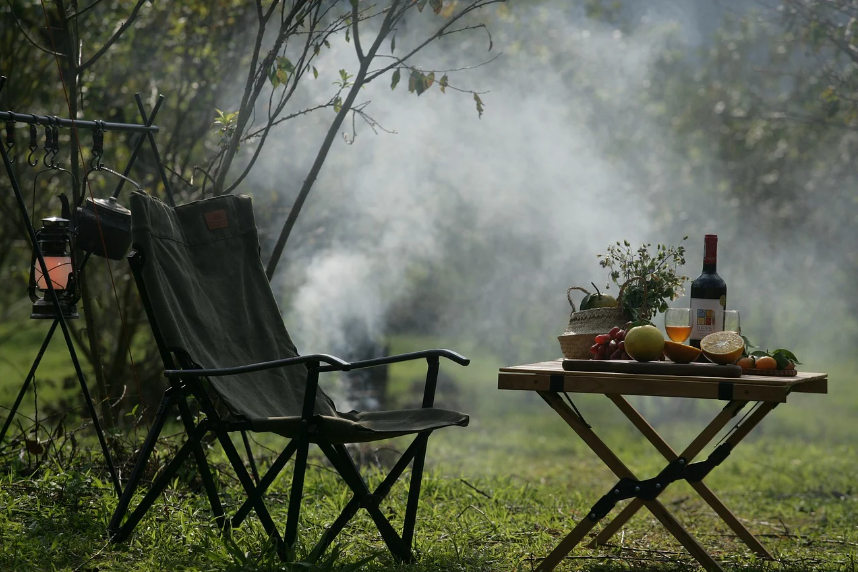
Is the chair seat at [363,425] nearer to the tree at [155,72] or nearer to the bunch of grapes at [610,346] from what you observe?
the bunch of grapes at [610,346]

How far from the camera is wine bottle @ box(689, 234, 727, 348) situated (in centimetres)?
273

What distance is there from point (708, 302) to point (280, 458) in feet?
4.31

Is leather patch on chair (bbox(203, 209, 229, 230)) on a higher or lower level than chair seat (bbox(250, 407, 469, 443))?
higher

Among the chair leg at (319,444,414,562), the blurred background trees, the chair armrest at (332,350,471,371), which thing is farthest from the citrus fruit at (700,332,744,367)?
the blurred background trees

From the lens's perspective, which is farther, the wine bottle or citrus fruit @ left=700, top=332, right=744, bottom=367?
the wine bottle

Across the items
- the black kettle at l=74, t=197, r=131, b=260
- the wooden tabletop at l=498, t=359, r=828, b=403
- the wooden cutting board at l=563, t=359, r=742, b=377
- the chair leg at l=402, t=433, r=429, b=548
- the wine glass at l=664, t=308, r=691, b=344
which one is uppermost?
the black kettle at l=74, t=197, r=131, b=260

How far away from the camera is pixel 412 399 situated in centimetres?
745

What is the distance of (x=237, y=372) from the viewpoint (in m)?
2.40

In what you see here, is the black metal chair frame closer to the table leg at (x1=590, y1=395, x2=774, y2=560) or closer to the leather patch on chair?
the leather patch on chair

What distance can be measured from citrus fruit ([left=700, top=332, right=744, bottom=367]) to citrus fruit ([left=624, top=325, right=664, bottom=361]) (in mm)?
127

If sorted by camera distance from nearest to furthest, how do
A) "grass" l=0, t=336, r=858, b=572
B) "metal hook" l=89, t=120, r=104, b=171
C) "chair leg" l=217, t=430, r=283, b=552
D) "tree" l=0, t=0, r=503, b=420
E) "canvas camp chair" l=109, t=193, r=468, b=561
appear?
"canvas camp chair" l=109, t=193, r=468, b=561
"chair leg" l=217, t=430, r=283, b=552
"grass" l=0, t=336, r=858, b=572
"metal hook" l=89, t=120, r=104, b=171
"tree" l=0, t=0, r=503, b=420

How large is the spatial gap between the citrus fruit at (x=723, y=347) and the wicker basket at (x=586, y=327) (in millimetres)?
323

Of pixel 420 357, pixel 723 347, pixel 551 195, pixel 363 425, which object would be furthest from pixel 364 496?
pixel 551 195

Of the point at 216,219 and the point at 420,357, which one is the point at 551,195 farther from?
the point at 420,357
